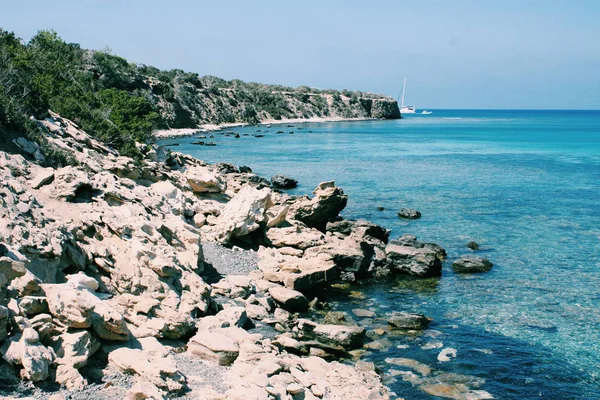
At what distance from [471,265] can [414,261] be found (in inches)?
100

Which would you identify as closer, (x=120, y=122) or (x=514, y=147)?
(x=120, y=122)

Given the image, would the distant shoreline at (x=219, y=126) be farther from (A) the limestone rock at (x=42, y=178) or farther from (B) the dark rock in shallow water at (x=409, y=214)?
(A) the limestone rock at (x=42, y=178)

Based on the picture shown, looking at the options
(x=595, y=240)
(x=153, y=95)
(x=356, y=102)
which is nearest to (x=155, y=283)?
(x=595, y=240)

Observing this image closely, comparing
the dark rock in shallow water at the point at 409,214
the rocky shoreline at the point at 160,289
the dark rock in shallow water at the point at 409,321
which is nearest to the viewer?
the rocky shoreline at the point at 160,289

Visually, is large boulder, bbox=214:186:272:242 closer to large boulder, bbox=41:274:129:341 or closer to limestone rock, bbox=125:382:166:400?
large boulder, bbox=41:274:129:341

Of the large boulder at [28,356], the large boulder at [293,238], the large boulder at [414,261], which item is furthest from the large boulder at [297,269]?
the large boulder at [28,356]

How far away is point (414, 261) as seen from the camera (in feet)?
76.2

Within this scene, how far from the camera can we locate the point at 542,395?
1389cm

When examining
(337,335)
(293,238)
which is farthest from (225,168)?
(337,335)

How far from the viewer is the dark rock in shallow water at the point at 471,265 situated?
23.7 metres

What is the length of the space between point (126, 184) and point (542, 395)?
48.5ft

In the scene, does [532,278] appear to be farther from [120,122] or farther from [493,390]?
[120,122]

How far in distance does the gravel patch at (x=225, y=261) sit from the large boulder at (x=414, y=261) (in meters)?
5.79

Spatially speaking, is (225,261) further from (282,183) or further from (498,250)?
(282,183)
